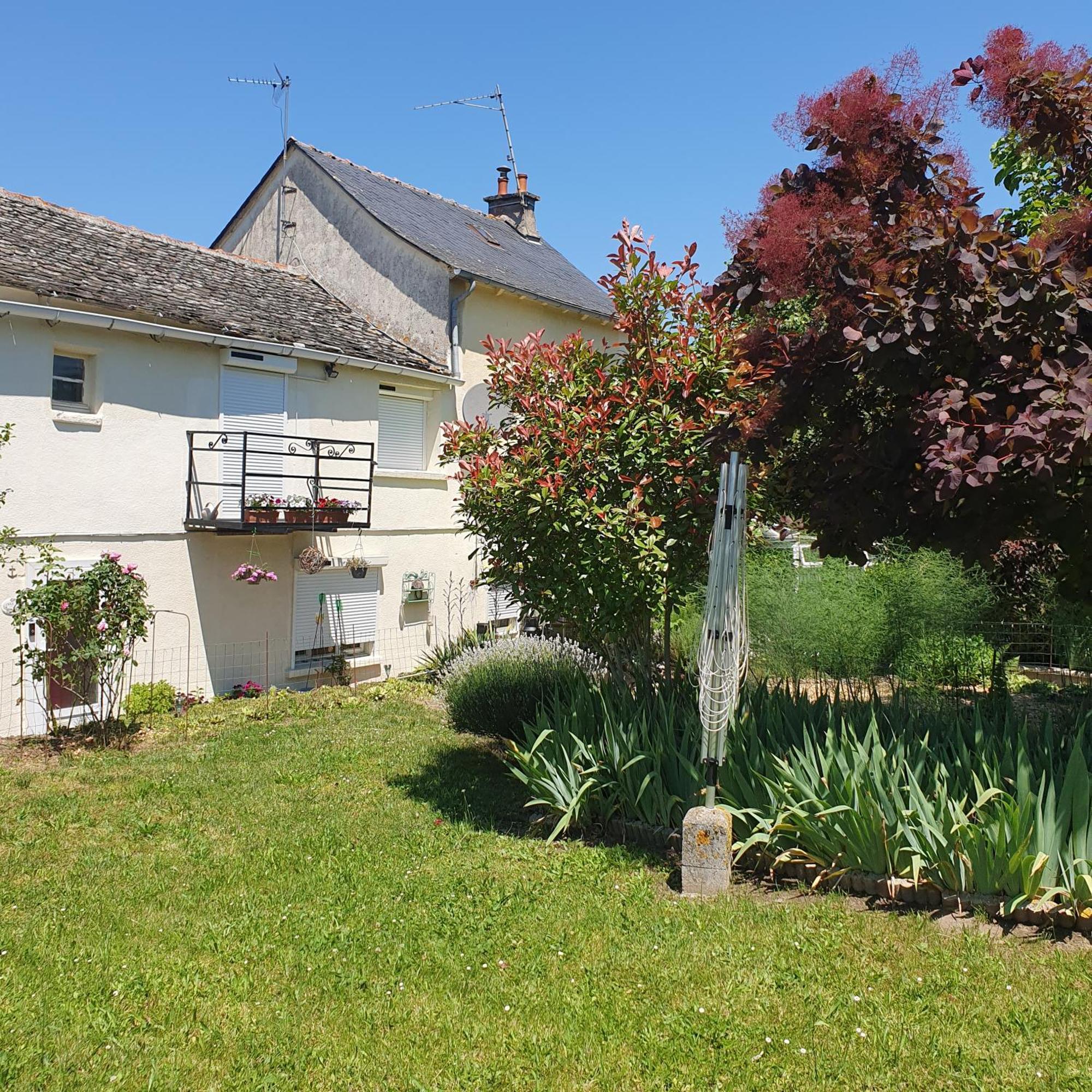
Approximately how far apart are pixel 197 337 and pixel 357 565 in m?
3.94

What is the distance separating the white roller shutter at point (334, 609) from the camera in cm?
1355

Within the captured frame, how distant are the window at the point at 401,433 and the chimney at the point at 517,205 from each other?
879 cm

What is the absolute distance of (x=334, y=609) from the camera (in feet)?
46.0

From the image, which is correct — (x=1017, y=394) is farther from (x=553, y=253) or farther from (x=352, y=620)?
(x=553, y=253)

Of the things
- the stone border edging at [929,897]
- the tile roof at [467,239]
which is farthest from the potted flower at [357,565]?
the stone border edging at [929,897]

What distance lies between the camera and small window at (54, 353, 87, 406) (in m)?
11.0

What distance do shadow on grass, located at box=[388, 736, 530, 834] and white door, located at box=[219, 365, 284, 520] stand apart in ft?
16.1

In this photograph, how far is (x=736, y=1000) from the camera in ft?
13.7

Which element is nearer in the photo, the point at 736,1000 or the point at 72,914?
the point at 736,1000

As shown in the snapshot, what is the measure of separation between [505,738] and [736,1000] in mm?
5153

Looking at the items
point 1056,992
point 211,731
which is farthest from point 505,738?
point 1056,992

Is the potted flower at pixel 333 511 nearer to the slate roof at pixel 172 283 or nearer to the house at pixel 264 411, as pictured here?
the house at pixel 264 411

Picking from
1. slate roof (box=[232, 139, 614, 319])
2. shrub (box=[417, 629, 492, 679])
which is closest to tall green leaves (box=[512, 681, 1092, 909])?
shrub (box=[417, 629, 492, 679])

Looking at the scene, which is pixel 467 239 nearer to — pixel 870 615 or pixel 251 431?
pixel 251 431
